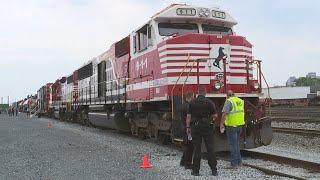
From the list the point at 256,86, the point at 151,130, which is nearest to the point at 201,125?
the point at 256,86

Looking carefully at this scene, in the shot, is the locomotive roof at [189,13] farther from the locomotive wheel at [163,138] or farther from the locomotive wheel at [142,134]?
the locomotive wheel at [142,134]

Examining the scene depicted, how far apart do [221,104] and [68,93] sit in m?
23.5

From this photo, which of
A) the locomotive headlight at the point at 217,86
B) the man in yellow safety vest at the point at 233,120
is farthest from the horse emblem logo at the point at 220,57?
the man in yellow safety vest at the point at 233,120

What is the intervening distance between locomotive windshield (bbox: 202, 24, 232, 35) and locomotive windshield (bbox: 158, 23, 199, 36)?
27cm

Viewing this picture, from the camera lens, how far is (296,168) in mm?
10016

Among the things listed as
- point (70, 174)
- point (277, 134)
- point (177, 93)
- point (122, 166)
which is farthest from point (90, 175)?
point (277, 134)

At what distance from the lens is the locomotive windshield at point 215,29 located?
1362 centimetres

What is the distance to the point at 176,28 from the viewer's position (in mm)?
13492

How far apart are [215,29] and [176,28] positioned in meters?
1.16

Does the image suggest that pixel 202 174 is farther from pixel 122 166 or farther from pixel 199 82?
pixel 199 82

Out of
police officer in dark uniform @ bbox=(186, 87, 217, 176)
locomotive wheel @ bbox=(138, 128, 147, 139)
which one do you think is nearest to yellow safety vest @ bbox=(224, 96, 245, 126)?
police officer in dark uniform @ bbox=(186, 87, 217, 176)

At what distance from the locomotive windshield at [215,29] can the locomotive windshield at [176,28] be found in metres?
0.27

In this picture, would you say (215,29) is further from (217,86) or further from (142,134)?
(142,134)

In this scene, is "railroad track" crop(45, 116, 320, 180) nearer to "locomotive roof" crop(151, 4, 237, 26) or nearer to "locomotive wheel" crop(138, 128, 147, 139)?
"locomotive roof" crop(151, 4, 237, 26)
